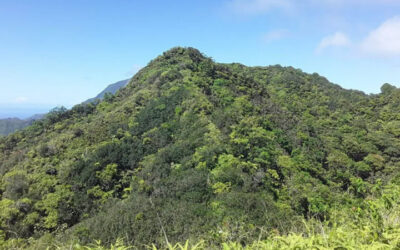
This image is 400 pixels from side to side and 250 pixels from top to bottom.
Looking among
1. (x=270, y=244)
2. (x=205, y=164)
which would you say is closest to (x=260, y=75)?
(x=205, y=164)

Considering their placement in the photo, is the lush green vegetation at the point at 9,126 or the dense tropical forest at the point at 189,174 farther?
the lush green vegetation at the point at 9,126

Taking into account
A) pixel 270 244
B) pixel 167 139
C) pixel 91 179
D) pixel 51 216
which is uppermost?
pixel 270 244

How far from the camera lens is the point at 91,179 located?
28.6 m

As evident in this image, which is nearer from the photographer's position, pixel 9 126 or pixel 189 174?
pixel 189 174

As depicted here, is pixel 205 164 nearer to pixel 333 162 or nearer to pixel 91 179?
pixel 91 179

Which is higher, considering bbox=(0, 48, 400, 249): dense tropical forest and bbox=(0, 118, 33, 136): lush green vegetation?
bbox=(0, 48, 400, 249): dense tropical forest

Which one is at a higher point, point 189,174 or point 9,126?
point 189,174

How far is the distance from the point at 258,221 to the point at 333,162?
1083 inches

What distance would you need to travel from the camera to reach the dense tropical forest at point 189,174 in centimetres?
1207

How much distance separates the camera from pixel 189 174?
22656 mm

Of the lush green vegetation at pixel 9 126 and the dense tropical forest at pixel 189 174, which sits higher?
the dense tropical forest at pixel 189 174

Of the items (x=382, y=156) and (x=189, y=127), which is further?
(x=382, y=156)

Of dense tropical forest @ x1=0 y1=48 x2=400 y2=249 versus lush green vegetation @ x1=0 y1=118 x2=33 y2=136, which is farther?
lush green vegetation @ x1=0 y1=118 x2=33 y2=136

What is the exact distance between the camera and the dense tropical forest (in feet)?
39.6
